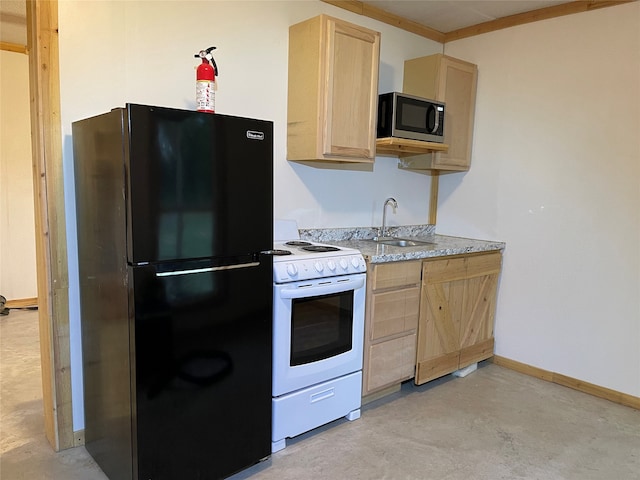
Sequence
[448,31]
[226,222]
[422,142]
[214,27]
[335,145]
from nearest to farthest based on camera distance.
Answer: [226,222] → [214,27] → [335,145] → [422,142] → [448,31]

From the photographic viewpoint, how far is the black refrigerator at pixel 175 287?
170 centimetres

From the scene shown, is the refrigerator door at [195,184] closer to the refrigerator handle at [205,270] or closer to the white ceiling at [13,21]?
the refrigerator handle at [205,270]

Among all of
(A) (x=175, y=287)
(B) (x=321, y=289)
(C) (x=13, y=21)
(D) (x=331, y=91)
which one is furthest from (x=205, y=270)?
(C) (x=13, y=21)

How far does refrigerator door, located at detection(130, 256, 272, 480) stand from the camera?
174 cm

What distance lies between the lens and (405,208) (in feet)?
12.4

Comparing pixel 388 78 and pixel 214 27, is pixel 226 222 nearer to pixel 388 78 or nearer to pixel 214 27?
pixel 214 27

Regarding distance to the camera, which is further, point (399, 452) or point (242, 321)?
point (399, 452)

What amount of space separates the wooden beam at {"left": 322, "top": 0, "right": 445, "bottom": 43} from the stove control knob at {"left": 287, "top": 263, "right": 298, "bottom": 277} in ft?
6.27

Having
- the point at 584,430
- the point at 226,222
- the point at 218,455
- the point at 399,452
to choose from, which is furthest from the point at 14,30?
the point at 584,430

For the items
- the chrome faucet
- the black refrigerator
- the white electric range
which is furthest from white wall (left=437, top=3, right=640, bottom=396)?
the black refrigerator

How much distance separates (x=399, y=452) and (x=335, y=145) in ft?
5.83

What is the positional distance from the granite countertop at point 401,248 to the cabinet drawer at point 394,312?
0.73 ft

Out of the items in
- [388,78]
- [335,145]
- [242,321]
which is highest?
[388,78]

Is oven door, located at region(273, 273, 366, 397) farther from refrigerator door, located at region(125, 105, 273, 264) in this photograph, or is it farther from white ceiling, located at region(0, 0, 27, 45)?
white ceiling, located at region(0, 0, 27, 45)
